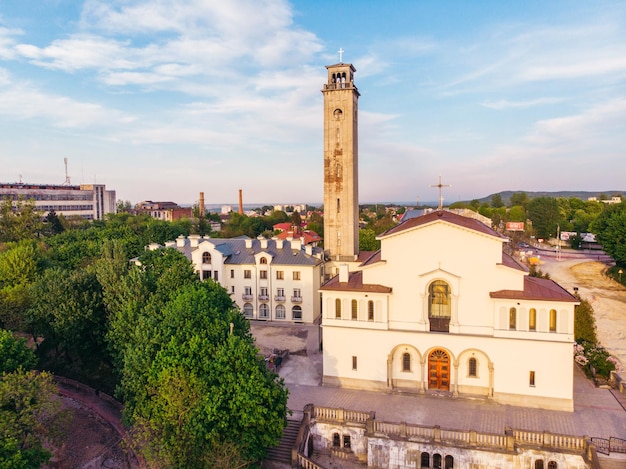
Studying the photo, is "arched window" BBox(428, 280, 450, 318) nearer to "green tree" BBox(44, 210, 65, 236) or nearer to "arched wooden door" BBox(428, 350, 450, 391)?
"arched wooden door" BBox(428, 350, 450, 391)

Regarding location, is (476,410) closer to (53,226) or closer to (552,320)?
(552,320)

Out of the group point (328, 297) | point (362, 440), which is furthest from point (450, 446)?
point (328, 297)

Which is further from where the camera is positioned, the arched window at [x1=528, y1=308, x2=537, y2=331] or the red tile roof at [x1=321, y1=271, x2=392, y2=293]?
the red tile roof at [x1=321, y1=271, x2=392, y2=293]

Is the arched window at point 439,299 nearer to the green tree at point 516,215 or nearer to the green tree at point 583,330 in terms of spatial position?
the green tree at point 583,330

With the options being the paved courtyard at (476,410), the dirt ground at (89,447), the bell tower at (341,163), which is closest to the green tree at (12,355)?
the dirt ground at (89,447)

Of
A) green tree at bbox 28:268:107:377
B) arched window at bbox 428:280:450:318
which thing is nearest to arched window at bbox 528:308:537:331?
arched window at bbox 428:280:450:318

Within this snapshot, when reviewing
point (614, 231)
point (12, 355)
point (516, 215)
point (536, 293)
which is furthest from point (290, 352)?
point (516, 215)

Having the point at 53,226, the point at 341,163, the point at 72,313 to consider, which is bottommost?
the point at 72,313
